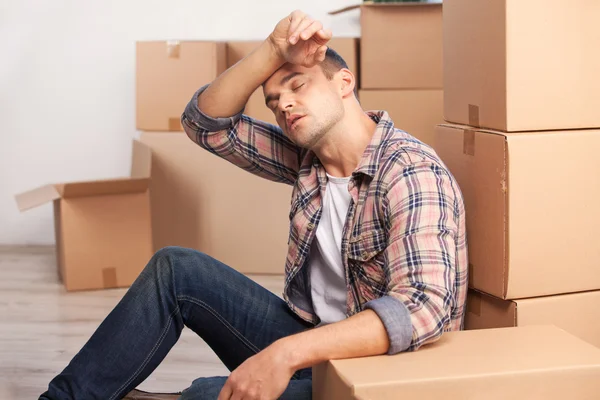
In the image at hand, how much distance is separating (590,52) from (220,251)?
1.89m

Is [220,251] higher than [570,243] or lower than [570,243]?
lower

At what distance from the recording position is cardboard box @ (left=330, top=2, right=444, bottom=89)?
2.79 metres

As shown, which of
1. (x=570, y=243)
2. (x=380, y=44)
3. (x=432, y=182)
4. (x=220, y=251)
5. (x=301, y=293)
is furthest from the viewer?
(x=220, y=251)

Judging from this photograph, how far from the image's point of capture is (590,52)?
4.42 feet

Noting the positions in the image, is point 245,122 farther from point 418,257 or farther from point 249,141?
point 418,257

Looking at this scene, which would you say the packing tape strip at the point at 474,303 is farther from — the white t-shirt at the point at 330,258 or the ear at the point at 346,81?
the ear at the point at 346,81

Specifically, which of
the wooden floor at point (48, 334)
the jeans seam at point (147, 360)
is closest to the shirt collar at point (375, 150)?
the jeans seam at point (147, 360)

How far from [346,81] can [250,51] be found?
143 cm

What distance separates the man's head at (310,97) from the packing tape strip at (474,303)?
39 cm

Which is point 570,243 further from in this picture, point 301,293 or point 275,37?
point 275,37

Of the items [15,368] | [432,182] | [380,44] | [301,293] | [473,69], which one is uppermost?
[380,44]

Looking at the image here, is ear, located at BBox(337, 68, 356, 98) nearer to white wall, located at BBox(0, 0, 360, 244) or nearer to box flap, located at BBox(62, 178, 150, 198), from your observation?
box flap, located at BBox(62, 178, 150, 198)

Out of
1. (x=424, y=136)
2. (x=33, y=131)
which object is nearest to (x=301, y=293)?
(x=424, y=136)

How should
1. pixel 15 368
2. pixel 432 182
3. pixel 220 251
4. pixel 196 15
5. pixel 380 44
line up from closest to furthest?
1. pixel 432 182
2. pixel 15 368
3. pixel 380 44
4. pixel 220 251
5. pixel 196 15
